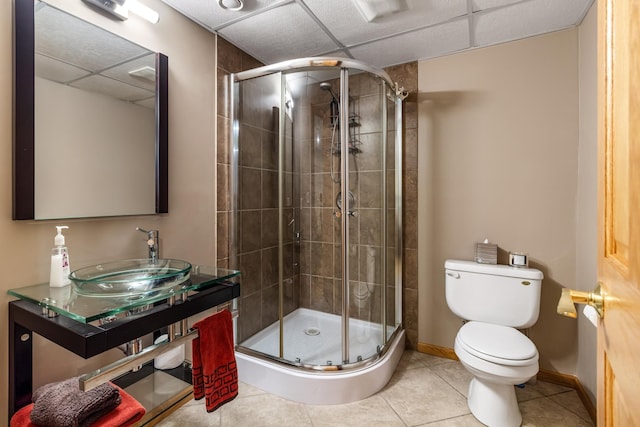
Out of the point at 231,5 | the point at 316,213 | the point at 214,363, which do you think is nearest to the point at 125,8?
the point at 231,5

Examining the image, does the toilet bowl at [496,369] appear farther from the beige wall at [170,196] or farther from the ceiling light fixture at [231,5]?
the ceiling light fixture at [231,5]

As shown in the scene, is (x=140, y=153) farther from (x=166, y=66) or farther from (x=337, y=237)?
(x=337, y=237)

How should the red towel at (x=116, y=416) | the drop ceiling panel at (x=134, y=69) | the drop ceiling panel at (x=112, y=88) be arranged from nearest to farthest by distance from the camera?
the red towel at (x=116, y=416)
the drop ceiling panel at (x=112, y=88)
the drop ceiling panel at (x=134, y=69)

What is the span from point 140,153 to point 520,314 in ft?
7.80

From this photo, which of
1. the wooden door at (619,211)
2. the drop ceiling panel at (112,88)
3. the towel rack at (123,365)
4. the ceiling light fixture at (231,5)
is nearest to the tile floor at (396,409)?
the towel rack at (123,365)

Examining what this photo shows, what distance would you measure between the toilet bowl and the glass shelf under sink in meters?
1.46

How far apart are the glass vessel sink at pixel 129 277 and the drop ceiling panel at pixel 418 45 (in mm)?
1910

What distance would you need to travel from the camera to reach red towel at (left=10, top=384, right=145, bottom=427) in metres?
1.11

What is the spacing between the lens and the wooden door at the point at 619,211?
1.44 ft

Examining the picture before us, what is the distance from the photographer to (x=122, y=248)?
150 centimetres

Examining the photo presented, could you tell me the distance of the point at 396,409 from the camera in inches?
68.6

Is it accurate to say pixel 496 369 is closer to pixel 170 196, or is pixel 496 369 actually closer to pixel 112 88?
pixel 170 196

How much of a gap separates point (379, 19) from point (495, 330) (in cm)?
199

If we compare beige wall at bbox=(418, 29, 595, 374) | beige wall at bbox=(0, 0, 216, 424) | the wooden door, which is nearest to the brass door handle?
the wooden door
